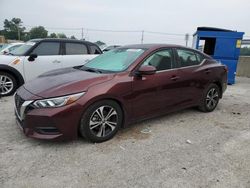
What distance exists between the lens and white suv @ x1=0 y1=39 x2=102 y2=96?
6.05m

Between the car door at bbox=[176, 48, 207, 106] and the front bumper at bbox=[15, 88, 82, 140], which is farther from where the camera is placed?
the car door at bbox=[176, 48, 207, 106]

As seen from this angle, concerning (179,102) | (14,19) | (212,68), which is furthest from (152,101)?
(14,19)

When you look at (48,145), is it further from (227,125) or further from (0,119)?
(227,125)

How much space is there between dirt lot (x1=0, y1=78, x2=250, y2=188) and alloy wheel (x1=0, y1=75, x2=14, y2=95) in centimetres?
209

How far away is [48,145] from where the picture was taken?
3.29 m

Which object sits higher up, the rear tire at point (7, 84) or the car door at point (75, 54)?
the car door at point (75, 54)

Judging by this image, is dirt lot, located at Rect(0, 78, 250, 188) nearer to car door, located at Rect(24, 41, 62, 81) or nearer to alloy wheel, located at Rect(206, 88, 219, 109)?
alloy wheel, located at Rect(206, 88, 219, 109)

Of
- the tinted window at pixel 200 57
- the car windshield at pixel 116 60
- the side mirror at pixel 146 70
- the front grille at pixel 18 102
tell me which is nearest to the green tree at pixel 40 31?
the car windshield at pixel 116 60

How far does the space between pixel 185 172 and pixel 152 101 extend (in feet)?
4.63

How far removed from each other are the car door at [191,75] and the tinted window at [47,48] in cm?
384

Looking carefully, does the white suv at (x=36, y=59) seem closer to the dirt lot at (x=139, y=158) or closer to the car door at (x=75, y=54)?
the car door at (x=75, y=54)

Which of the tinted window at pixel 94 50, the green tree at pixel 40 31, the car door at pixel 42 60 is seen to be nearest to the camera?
the car door at pixel 42 60

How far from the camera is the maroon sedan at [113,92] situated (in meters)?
3.05

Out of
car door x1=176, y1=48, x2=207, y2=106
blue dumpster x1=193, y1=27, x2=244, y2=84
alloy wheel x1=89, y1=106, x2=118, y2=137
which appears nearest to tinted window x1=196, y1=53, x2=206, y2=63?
car door x1=176, y1=48, x2=207, y2=106
